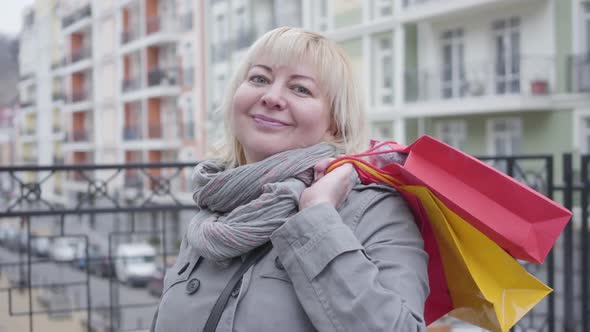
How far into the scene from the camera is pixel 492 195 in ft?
3.53

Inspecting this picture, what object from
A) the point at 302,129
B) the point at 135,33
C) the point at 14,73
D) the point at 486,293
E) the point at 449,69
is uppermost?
the point at 135,33

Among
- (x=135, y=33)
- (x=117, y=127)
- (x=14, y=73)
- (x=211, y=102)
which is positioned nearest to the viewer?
(x=14, y=73)

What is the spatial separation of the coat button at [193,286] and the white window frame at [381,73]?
13293 mm

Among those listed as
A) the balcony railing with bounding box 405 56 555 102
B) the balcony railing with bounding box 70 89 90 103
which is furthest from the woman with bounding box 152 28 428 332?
the balcony railing with bounding box 70 89 90 103

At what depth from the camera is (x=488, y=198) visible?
1.08 metres

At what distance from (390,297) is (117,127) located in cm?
2614

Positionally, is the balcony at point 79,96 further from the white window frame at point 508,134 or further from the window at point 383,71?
the white window frame at point 508,134

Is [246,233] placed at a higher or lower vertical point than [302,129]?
lower

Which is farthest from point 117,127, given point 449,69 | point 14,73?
point 14,73

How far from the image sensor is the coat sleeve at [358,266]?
0.96 metres

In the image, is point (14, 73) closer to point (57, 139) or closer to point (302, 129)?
point (302, 129)

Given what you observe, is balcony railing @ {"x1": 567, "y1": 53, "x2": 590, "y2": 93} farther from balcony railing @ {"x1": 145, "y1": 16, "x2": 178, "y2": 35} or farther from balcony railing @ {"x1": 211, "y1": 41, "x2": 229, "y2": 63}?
balcony railing @ {"x1": 145, "y1": 16, "x2": 178, "y2": 35}

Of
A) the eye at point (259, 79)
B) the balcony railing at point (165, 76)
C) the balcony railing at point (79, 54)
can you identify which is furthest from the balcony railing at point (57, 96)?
the eye at point (259, 79)

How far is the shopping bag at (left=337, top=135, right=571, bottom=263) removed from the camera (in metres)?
1.03
